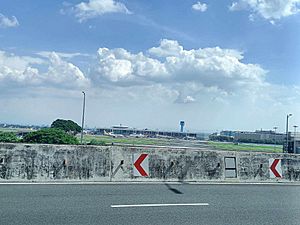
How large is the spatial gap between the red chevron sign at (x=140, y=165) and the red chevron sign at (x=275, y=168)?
463 cm

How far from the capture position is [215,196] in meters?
9.35

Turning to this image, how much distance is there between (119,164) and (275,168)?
18.8 feet

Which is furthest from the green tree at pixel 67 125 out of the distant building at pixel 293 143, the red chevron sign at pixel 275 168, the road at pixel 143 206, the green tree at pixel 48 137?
the road at pixel 143 206

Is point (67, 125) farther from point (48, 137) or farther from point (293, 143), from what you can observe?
point (293, 143)

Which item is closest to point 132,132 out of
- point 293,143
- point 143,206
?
point 293,143

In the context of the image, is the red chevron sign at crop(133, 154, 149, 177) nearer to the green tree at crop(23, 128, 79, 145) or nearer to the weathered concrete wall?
the weathered concrete wall

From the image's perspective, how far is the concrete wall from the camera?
10.1 metres

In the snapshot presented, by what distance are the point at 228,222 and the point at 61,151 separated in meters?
5.69

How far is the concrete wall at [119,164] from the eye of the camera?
1012cm

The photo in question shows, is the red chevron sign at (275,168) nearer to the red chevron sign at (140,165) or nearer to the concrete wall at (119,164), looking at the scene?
the concrete wall at (119,164)

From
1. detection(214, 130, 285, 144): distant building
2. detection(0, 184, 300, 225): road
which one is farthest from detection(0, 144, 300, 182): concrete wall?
detection(214, 130, 285, 144): distant building

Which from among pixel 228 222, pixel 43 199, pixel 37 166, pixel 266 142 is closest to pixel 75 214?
pixel 43 199

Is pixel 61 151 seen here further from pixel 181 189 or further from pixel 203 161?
pixel 203 161

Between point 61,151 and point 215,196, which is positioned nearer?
point 215,196
